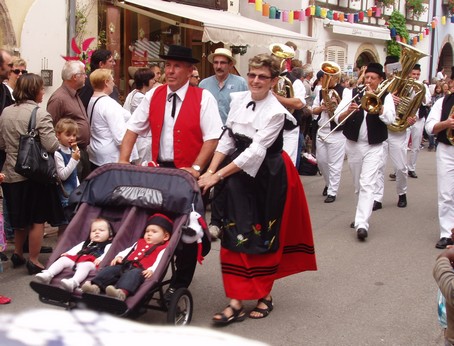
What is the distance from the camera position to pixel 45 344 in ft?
5.41

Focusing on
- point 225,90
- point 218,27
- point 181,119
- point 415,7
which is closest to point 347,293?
point 181,119

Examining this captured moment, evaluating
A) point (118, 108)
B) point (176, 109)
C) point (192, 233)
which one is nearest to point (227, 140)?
point (176, 109)

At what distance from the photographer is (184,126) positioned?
196 inches

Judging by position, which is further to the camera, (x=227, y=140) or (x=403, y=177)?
(x=403, y=177)

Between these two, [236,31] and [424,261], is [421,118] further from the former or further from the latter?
[424,261]

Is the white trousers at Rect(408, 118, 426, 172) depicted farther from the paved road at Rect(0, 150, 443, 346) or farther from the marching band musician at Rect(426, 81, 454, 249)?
the marching band musician at Rect(426, 81, 454, 249)

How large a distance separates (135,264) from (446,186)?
4.03m

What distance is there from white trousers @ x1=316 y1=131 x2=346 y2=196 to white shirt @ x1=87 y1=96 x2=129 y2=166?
3730 mm

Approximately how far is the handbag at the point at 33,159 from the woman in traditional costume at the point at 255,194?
1581mm

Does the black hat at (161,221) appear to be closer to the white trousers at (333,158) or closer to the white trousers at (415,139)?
the white trousers at (333,158)

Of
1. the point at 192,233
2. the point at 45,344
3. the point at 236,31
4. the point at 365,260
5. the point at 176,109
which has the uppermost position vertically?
the point at 236,31

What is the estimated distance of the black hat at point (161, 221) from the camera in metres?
4.41

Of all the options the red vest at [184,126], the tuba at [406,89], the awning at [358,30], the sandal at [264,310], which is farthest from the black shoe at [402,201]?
the awning at [358,30]

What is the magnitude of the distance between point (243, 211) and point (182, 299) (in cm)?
75
